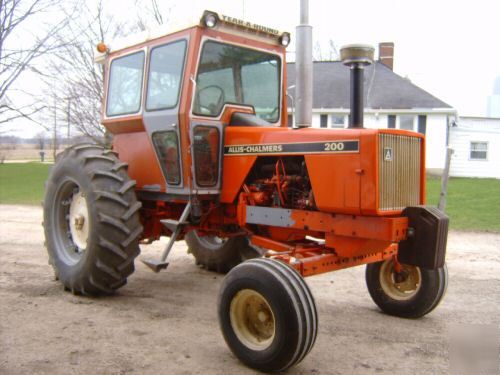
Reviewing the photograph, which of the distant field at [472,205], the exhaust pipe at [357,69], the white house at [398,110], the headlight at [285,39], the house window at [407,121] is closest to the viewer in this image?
the exhaust pipe at [357,69]

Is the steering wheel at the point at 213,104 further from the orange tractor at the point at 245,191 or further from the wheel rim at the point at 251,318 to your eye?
the wheel rim at the point at 251,318

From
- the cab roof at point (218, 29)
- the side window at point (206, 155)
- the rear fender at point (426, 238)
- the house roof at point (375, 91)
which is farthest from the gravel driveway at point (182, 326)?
the house roof at point (375, 91)

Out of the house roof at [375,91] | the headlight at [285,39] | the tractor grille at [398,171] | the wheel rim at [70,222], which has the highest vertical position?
the house roof at [375,91]

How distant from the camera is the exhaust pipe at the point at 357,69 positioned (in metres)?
4.57

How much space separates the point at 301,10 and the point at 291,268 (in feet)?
8.13

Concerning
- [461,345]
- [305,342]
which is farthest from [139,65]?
[461,345]

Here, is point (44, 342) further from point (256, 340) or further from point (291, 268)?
point (291, 268)

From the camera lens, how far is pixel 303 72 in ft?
16.4

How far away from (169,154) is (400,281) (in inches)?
106

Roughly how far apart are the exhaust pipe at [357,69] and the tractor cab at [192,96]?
1200 millimetres

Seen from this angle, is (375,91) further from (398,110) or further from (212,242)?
(212,242)

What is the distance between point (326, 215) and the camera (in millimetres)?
4668

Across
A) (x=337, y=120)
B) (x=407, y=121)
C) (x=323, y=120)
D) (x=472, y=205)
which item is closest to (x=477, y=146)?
(x=407, y=121)

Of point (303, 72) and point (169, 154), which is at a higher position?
point (303, 72)
